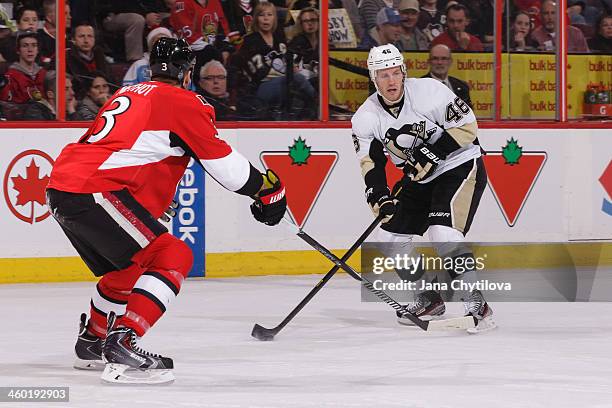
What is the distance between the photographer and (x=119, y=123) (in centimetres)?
392

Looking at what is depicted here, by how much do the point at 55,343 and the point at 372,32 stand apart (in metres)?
3.26

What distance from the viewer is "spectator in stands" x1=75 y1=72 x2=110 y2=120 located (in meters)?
6.83

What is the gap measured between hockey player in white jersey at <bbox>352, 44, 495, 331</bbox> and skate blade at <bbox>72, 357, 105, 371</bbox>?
1395 millimetres

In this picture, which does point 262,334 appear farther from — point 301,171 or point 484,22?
point 484,22

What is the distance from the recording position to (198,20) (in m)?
7.10

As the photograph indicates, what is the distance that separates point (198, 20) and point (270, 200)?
10.5 feet

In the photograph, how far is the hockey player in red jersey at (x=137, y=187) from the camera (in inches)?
152

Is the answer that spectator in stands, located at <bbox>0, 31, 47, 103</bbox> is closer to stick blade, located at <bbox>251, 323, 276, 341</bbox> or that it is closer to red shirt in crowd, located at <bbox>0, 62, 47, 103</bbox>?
red shirt in crowd, located at <bbox>0, 62, 47, 103</bbox>

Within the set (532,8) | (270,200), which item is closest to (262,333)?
(270,200)

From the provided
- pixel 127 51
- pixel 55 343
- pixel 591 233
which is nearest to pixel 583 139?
pixel 591 233

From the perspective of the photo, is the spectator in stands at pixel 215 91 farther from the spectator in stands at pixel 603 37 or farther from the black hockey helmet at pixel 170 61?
the black hockey helmet at pixel 170 61

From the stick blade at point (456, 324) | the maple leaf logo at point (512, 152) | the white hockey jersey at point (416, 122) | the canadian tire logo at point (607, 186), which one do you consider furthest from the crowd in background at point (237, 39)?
the stick blade at point (456, 324)

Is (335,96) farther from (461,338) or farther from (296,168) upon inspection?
(461,338)

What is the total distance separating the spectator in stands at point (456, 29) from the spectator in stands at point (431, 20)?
4 cm
